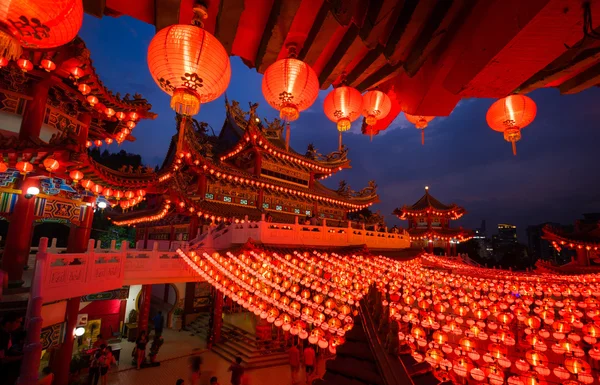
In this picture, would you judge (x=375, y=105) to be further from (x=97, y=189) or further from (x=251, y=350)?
(x=251, y=350)

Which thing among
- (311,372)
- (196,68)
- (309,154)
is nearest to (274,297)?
(311,372)

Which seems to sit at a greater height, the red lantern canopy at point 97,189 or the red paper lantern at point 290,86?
the red paper lantern at point 290,86

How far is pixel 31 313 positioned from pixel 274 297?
195 inches

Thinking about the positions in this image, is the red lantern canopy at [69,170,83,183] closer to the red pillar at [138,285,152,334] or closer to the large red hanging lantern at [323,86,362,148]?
the large red hanging lantern at [323,86,362,148]

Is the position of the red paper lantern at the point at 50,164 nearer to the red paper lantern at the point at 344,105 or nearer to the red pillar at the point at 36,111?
the red pillar at the point at 36,111

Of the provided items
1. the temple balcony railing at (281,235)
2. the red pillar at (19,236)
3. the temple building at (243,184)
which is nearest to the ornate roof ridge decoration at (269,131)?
the temple building at (243,184)

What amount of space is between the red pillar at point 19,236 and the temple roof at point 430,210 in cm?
3056

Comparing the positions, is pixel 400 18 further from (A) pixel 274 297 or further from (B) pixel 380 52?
(A) pixel 274 297

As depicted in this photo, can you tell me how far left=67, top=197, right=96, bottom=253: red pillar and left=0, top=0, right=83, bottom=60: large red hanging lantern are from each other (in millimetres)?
7416

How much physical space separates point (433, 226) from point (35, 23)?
1319 inches

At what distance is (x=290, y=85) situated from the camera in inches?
122

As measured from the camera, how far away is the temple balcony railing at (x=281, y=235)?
33.6 feet

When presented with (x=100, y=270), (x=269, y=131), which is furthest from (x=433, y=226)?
(x=100, y=270)

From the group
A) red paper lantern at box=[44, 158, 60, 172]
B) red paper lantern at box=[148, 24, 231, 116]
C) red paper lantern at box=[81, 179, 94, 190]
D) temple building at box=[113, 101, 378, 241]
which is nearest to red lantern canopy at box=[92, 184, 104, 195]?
red paper lantern at box=[81, 179, 94, 190]
